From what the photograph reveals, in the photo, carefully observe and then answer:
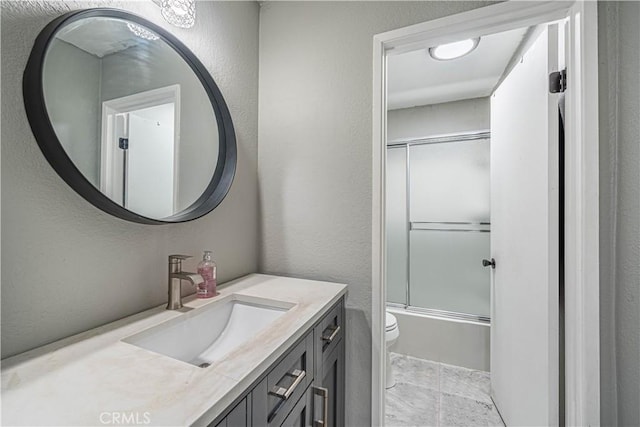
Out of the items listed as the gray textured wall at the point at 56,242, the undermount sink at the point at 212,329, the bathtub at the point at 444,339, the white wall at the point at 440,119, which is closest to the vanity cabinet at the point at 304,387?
the undermount sink at the point at 212,329

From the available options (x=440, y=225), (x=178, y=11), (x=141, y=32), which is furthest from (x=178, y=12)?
(x=440, y=225)

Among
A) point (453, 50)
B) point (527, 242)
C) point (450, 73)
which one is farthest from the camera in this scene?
point (450, 73)

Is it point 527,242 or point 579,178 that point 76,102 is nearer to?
point 579,178

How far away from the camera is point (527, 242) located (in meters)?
1.26

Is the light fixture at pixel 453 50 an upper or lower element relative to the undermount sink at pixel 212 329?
upper

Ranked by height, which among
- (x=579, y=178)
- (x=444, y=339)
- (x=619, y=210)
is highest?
(x=579, y=178)

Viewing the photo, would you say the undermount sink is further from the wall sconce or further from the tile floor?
the tile floor

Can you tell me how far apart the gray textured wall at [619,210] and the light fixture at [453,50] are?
832mm

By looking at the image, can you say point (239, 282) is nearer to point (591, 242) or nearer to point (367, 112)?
point (367, 112)

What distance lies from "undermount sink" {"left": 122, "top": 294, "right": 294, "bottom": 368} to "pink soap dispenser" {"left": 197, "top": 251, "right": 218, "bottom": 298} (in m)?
0.06

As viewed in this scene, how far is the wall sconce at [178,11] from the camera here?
0.88 m

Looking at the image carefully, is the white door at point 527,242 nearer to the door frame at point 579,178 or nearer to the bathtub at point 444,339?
the door frame at point 579,178

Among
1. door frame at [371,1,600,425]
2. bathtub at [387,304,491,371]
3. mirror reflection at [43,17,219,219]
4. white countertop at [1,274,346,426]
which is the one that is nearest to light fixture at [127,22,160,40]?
mirror reflection at [43,17,219,219]

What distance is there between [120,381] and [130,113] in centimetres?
74
